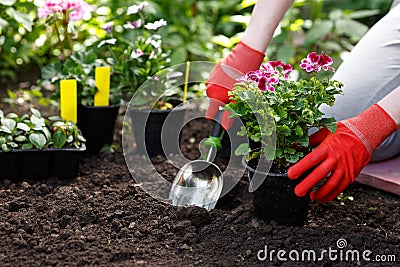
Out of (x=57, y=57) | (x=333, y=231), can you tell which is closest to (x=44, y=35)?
(x=57, y=57)

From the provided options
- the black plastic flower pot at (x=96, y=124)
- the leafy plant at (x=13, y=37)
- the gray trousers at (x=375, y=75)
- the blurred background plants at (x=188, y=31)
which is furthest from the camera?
the blurred background plants at (x=188, y=31)

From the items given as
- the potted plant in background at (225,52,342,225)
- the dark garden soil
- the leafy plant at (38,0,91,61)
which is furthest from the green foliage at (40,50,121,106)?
the potted plant in background at (225,52,342,225)

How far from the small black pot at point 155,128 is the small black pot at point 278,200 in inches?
21.3

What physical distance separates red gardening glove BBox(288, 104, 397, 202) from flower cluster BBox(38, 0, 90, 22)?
3.60 ft

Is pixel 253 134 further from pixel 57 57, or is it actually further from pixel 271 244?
pixel 57 57

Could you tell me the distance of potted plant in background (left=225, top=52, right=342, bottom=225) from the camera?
1740 millimetres

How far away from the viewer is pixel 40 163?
216 cm

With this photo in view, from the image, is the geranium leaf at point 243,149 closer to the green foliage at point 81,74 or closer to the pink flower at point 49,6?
the green foliage at point 81,74

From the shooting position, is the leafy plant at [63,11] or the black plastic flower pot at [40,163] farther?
the leafy plant at [63,11]

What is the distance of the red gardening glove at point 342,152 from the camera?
1.76 m

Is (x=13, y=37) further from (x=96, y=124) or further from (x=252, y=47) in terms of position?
(x=252, y=47)

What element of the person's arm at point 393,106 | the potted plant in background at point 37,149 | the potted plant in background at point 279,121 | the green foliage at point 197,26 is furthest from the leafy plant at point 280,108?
the green foliage at point 197,26

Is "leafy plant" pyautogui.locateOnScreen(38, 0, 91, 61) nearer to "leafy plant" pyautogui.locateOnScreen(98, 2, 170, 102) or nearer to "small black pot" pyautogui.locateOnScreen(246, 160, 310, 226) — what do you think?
"leafy plant" pyautogui.locateOnScreen(98, 2, 170, 102)

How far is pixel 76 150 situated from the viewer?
2.15 metres
